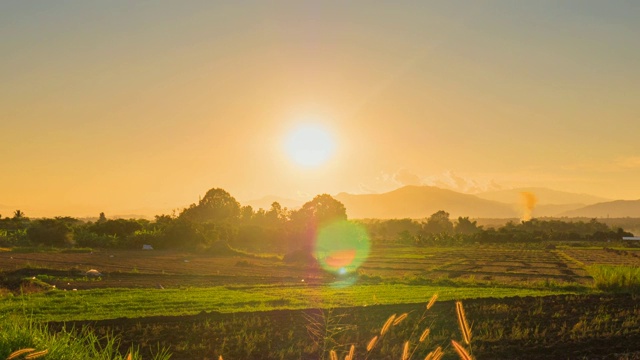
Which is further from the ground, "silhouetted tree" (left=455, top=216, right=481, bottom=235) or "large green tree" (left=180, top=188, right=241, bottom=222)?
"large green tree" (left=180, top=188, right=241, bottom=222)

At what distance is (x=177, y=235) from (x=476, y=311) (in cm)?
6555

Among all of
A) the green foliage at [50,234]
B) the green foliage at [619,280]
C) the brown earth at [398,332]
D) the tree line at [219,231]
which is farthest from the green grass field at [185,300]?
the green foliage at [50,234]

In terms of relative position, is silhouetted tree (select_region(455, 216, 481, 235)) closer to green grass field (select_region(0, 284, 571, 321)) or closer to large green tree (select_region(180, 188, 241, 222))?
large green tree (select_region(180, 188, 241, 222))

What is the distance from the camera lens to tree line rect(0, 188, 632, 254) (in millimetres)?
81312

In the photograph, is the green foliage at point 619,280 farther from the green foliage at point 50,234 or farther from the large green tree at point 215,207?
the large green tree at point 215,207

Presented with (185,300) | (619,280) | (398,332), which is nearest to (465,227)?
(619,280)

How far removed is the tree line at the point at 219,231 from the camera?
3201 inches

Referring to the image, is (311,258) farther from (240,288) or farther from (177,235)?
(240,288)

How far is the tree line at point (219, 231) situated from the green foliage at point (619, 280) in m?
43.3

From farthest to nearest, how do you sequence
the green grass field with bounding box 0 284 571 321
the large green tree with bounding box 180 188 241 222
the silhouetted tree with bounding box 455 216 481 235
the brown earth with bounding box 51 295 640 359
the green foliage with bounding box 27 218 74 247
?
the silhouetted tree with bounding box 455 216 481 235 → the large green tree with bounding box 180 188 241 222 → the green foliage with bounding box 27 218 74 247 → the green grass field with bounding box 0 284 571 321 → the brown earth with bounding box 51 295 640 359

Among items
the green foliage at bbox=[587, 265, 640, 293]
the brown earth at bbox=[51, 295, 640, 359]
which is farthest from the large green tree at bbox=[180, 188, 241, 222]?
the brown earth at bbox=[51, 295, 640, 359]

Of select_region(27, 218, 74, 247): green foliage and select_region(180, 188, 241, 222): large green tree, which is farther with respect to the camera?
select_region(180, 188, 241, 222): large green tree

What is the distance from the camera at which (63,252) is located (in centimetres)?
6788

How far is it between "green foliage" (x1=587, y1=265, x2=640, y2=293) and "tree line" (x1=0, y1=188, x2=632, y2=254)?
43274mm
